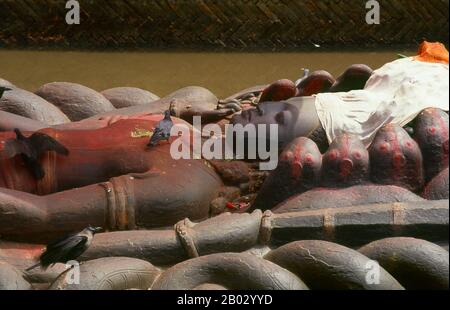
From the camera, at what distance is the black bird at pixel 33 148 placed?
9.27ft

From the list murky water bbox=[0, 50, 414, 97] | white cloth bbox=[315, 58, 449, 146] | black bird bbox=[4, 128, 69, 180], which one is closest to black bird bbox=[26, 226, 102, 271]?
black bird bbox=[4, 128, 69, 180]

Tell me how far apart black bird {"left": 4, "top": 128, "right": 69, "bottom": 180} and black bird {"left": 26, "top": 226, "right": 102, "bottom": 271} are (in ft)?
1.24

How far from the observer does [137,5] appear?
5.71 meters

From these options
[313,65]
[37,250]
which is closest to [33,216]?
[37,250]

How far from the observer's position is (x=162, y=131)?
284 centimetres

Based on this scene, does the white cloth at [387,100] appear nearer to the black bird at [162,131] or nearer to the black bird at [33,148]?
the black bird at [162,131]

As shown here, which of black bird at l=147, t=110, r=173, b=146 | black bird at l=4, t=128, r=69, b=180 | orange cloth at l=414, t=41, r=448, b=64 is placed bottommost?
black bird at l=4, t=128, r=69, b=180

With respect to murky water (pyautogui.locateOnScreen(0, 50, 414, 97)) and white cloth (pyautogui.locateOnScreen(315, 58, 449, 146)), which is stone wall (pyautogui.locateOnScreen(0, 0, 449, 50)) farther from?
white cloth (pyautogui.locateOnScreen(315, 58, 449, 146))

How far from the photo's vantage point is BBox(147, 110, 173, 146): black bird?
283 cm

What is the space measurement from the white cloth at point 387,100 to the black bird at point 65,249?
2.53 feet

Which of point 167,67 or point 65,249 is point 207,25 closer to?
point 167,67

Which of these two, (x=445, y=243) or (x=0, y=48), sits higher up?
(x=0, y=48)

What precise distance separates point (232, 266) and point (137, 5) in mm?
3509
